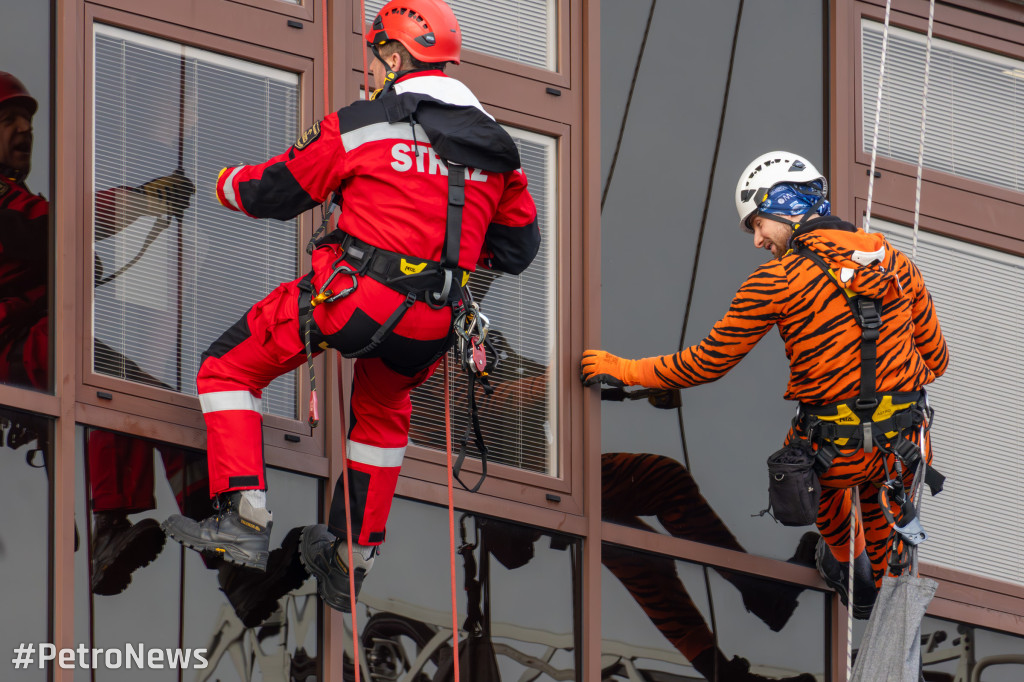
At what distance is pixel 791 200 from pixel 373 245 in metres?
1.65

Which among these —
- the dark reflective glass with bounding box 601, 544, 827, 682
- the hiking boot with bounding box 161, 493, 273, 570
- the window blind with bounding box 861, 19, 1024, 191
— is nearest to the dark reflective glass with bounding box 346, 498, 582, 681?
the dark reflective glass with bounding box 601, 544, 827, 682

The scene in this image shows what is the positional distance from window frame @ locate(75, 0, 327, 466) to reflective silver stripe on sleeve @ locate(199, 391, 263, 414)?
38cm

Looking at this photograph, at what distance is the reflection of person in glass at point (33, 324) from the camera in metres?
5.60

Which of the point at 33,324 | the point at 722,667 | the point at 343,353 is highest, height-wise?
the point at 33,324

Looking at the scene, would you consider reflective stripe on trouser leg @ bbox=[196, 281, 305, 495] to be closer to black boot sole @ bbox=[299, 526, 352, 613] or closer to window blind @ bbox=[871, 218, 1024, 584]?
black boot sole @ bbox=[299, 526, 352, 613]

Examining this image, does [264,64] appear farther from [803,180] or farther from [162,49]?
[803,180]

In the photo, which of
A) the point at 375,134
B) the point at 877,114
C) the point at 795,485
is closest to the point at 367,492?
the point at 375,134

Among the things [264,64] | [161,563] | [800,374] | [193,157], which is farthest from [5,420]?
[800,374]

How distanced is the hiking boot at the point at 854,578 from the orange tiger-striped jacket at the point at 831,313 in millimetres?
982

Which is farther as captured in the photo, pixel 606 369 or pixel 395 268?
pixel 606 369

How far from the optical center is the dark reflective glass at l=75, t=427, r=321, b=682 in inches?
220

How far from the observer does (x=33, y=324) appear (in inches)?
222

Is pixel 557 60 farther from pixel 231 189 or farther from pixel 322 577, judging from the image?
pixel 322 577

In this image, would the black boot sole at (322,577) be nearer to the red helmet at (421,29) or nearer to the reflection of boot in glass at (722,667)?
the reflection of boot in glass at (722,667)
